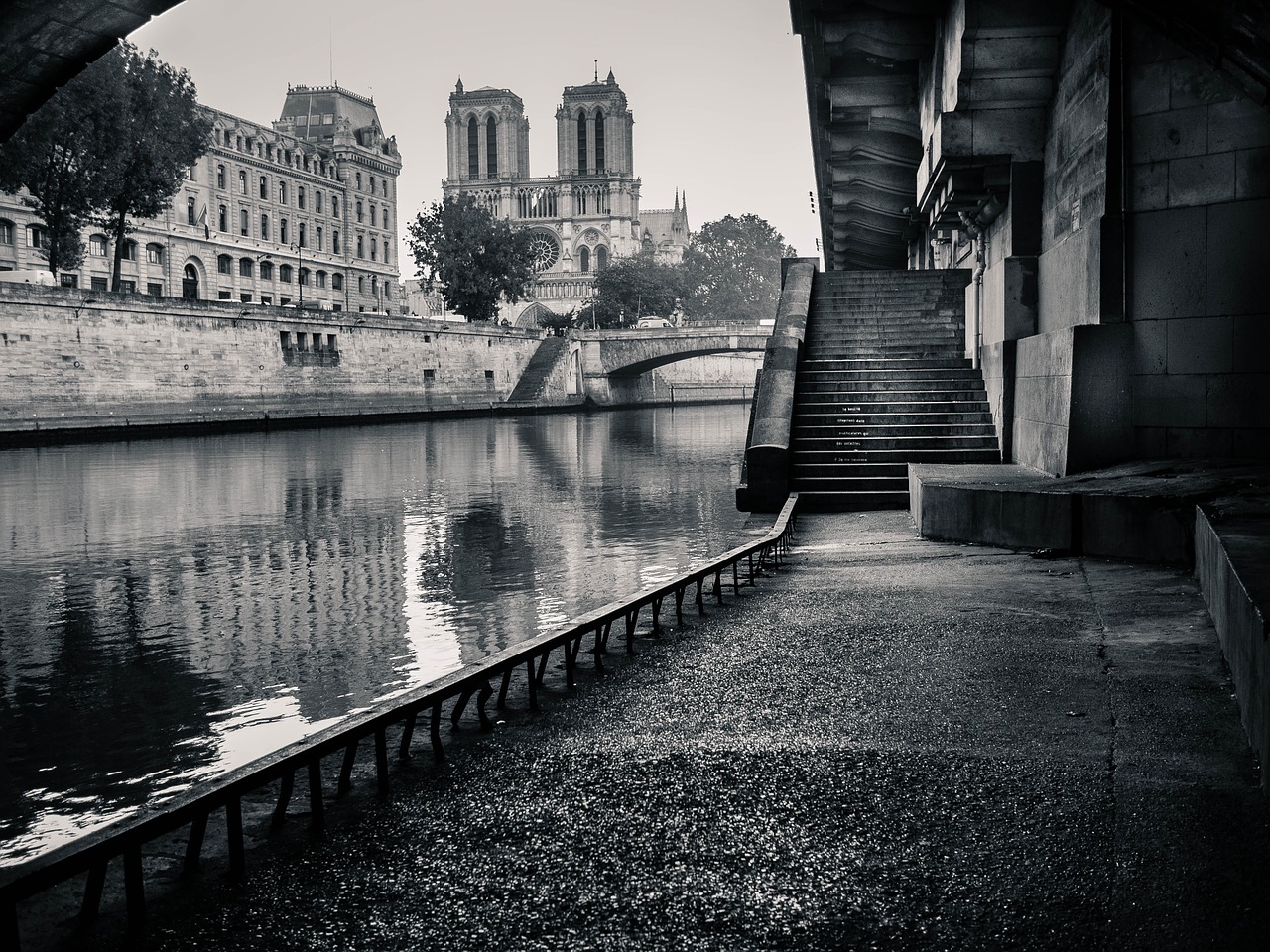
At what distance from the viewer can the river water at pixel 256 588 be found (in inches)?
256

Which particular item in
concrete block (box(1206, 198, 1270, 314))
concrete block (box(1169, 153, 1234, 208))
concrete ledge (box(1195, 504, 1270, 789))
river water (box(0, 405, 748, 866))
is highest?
concrete block (box(1169, 153, 1234, 208))

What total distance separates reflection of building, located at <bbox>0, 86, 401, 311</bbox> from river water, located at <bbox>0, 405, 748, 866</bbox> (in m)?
38.6

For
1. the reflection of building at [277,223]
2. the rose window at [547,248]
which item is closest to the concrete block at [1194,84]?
the reflection of building at [277,223]

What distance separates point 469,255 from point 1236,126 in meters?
59.3

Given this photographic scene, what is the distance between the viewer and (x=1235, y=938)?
3.02 m

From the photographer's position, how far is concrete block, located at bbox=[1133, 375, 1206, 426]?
31.3ft

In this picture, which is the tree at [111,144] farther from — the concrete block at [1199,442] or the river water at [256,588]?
the concrete block at [1199,442]

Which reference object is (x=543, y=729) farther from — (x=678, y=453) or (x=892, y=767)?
(x=678, y=453)

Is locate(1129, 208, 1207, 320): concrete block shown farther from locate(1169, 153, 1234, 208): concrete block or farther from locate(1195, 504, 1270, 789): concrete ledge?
locate(1195, 504, 1270, 789): concrete ledge

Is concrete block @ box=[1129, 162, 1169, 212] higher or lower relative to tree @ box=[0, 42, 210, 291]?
lower

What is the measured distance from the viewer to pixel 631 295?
96375 mm

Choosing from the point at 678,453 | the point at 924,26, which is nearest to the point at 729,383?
the point at 678,453

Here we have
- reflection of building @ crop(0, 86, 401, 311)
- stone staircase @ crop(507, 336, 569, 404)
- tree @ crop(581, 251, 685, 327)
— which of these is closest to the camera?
reflection of building @ crop(0, 86, 401, 311)

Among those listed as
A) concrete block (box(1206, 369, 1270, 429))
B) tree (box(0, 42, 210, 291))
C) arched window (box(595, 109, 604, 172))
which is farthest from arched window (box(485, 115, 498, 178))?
concrete block (box(1206, 369, 1270, 429))
